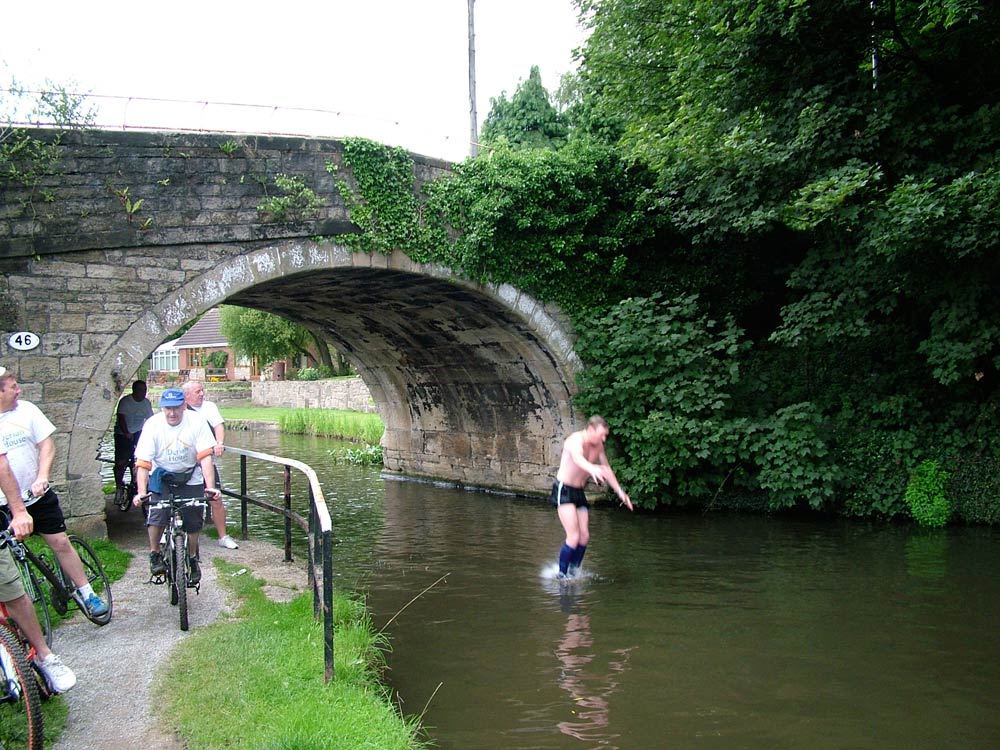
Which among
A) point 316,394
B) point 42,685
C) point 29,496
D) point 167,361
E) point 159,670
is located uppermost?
point 167,361

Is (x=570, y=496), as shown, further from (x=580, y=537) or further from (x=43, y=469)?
(x=43, y=469)

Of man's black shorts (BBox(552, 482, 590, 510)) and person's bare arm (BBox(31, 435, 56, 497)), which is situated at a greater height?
person's bare arm (BBox(31, 435, 56, 497))

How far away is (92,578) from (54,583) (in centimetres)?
72

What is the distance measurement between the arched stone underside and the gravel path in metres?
2.16

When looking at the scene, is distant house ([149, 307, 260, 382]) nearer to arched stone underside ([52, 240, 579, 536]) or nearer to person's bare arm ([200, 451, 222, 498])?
arched stone underside ([52, 240, 579, 536])

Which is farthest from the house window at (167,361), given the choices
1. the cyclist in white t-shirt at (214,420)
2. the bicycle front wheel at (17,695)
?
the bicycle front wheel at (17,695)

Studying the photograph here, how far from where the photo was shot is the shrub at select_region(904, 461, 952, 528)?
33.4 feet

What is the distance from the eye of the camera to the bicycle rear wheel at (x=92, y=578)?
212 inches

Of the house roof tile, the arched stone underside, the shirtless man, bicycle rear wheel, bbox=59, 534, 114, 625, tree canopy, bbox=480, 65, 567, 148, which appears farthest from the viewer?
the house roof tile

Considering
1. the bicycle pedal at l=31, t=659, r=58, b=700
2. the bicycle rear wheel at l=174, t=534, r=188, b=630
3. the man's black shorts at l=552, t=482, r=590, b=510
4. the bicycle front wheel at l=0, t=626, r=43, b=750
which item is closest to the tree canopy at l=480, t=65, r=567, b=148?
the man's black shorts at l=552, t=482, r=590, b=510

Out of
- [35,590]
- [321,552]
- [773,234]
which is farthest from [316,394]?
[35,590]

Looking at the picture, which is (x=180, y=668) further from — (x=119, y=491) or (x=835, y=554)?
(x=835, y=554)

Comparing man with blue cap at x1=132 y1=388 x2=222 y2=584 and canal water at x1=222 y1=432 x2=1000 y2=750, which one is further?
man with blue cap at x1=132 y1=388 x2=222 y2=584

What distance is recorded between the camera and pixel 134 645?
5.19m
